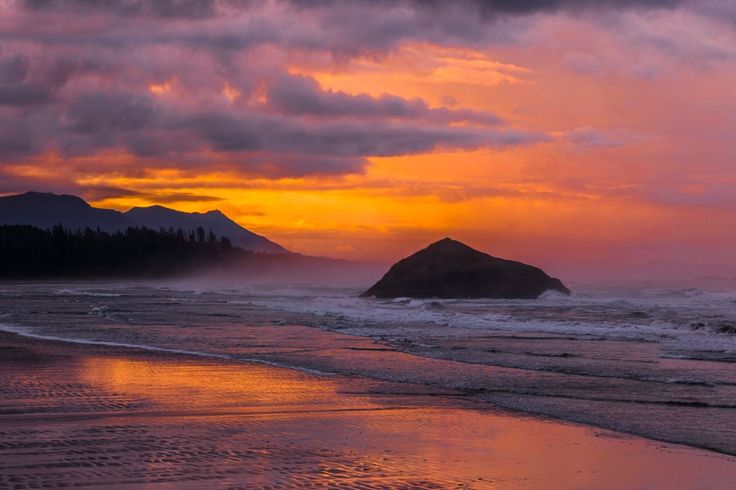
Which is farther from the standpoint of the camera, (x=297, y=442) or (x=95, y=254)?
(x=95, y=254)

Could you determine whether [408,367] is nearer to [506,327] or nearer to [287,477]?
[287,477]

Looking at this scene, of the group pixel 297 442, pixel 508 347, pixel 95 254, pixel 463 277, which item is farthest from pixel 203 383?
pixel 95 254

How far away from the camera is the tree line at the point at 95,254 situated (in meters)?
135

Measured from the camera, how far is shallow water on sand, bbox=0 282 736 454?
46.7 ft

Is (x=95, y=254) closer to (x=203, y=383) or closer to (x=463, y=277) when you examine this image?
(x=463, y=277)

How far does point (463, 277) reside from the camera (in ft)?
178

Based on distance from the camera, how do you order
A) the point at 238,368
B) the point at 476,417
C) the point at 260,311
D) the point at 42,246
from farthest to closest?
the point at 42,246, the point at 260,311, the point at 238,368, the point at 476,417

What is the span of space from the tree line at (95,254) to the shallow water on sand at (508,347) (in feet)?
314

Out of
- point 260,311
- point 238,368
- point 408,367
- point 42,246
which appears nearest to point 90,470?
point 238,368

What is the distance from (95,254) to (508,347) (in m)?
128

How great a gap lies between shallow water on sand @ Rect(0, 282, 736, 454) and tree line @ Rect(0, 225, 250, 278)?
95777 millimetres

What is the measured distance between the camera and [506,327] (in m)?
31.4

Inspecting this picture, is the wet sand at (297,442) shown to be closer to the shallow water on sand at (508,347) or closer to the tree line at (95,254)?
the shallow water on sand at (508,347)

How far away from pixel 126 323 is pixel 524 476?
25.2 meters
